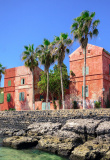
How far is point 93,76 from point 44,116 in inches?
372

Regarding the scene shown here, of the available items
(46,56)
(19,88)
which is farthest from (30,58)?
(19,88)

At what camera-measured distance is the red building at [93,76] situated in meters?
23.3

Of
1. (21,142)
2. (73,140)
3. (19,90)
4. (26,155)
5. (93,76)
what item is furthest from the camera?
(19,90)

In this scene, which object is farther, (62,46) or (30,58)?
(30,58)

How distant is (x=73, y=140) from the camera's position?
34.4 ft

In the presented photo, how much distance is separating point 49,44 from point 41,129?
1328 cm

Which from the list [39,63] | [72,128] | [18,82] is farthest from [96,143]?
[18,82]

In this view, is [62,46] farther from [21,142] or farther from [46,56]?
[21,142]

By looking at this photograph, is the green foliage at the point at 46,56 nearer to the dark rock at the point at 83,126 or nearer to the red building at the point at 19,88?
the red building at the point at 19,88

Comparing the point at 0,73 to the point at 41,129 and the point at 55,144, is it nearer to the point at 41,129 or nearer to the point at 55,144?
Result: the point at 41,129

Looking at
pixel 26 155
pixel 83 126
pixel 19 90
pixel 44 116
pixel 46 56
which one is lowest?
pixel 26 155

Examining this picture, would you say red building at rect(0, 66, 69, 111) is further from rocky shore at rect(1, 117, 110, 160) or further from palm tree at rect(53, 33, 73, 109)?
rocky shore at rect(1, 117, 110, 160)

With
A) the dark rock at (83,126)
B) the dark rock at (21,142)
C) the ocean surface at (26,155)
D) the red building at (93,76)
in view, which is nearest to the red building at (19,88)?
the red building at (93,76)

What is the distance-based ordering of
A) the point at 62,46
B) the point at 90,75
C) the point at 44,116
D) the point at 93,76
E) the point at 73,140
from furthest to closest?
the point at 90,75 < the point at 93,76 < the point at 62,46 < the point at 44,116 < the point at 73,140
